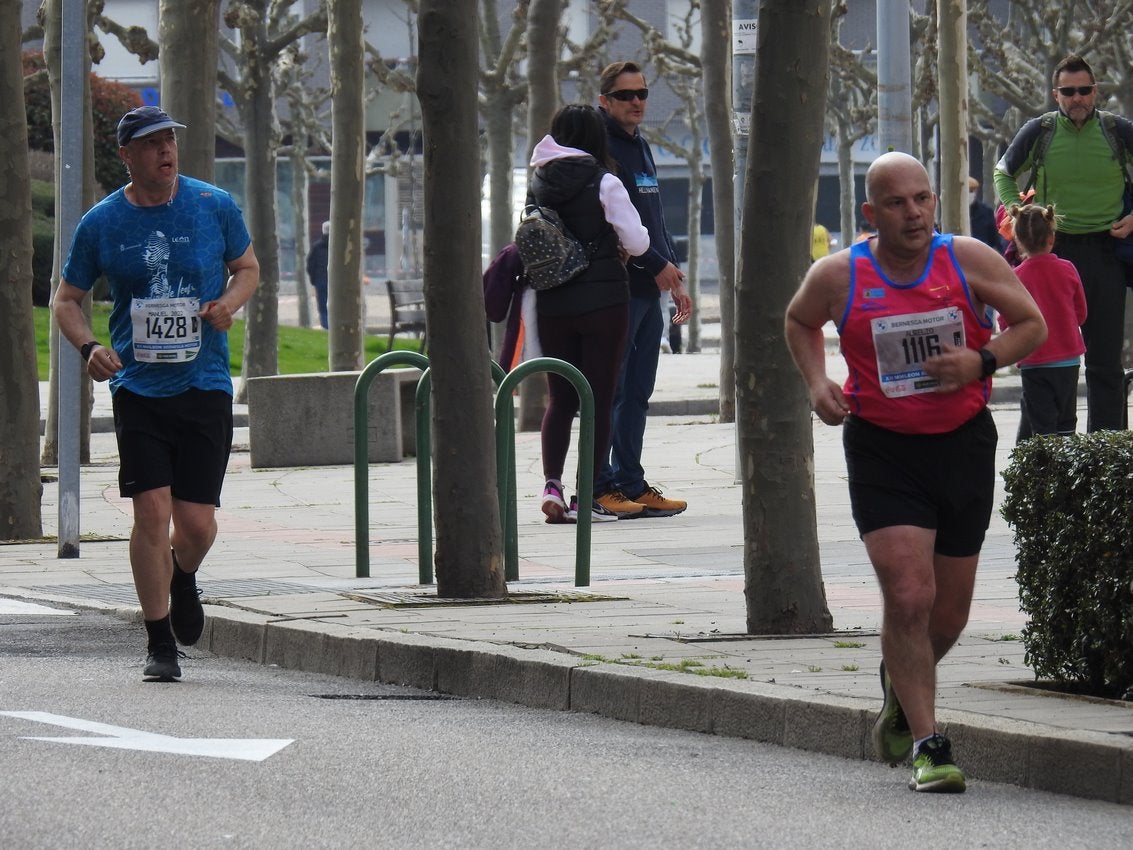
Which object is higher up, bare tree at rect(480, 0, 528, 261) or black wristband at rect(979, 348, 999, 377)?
bare tree at rect(480, 0, 528, 261)

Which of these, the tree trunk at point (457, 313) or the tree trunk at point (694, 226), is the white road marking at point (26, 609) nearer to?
the tree trunk at point (457, 313)

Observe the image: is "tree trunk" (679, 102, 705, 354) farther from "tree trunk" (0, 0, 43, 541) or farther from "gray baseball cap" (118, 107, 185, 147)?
"gray baseball cap" (118, 107, 185, 147)

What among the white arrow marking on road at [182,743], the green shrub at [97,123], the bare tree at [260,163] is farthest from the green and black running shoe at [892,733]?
the green shrub at [97,123]

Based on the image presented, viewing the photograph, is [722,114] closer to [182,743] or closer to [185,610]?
[185,610]

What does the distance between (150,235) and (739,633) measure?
97.8 inches

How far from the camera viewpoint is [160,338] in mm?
8594

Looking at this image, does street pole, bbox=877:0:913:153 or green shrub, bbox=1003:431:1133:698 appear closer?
green shrub, bbox=1003:431:1133:698

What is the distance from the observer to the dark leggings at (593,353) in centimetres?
1254

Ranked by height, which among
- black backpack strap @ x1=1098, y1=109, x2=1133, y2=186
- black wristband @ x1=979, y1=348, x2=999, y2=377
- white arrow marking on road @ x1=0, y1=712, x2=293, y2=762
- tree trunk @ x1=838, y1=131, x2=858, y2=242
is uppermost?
tree trunk @ x1=838, y1=131, x2=858, y2=242

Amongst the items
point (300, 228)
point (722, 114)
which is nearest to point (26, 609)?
point (722, 114)

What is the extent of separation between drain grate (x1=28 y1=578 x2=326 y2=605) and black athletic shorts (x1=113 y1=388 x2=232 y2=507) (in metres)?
1.41

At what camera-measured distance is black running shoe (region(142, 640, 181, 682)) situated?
8453 mm

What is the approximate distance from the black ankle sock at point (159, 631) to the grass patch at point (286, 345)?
67.1 feet

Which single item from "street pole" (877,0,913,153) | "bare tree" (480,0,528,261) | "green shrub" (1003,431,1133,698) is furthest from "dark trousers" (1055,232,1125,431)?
"bare tree" (480,0,528,261)
